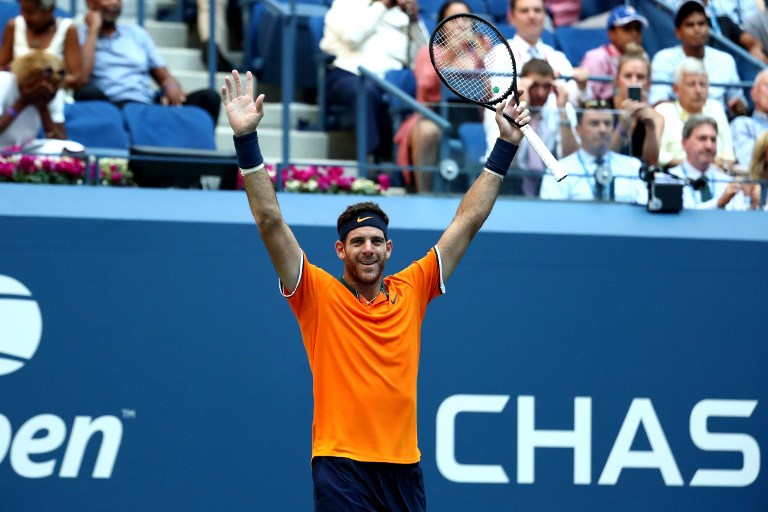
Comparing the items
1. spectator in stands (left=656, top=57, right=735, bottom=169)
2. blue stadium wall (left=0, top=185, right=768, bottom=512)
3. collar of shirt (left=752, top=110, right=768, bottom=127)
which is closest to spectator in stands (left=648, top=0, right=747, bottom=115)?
spectator in stands (left=656, top=57, right=735, bottom=169)

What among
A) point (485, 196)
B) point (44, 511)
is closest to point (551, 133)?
point (485, 196)

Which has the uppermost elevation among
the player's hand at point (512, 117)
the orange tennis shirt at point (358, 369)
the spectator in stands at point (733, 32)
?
the spectator in stands at point (733, 32)

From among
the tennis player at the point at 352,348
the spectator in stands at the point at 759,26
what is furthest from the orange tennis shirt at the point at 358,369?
the spectator in stands at the point at 759,26

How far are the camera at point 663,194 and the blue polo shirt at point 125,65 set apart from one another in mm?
3203

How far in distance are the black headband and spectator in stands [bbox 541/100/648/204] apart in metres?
2.47

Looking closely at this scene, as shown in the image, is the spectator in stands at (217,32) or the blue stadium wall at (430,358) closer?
the blue stadium wall at (430,358)

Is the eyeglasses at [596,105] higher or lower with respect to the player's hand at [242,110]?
higher

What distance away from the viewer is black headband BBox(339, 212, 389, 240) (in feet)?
16.3

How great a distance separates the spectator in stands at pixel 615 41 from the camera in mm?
8719

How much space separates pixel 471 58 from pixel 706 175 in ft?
6.33

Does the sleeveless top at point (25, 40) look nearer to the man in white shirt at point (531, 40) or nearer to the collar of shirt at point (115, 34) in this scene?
the collar of shirt at point (115, 34)

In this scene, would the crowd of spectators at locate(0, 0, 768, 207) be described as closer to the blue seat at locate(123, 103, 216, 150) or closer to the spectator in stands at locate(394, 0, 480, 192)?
the spectator in stands at locate(394, 0, 480, 192)

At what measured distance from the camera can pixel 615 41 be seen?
29.5ft

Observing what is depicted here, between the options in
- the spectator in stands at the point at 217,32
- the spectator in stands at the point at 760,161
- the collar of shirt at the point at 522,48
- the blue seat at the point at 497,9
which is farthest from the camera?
the blue seat at the point at 497,9
